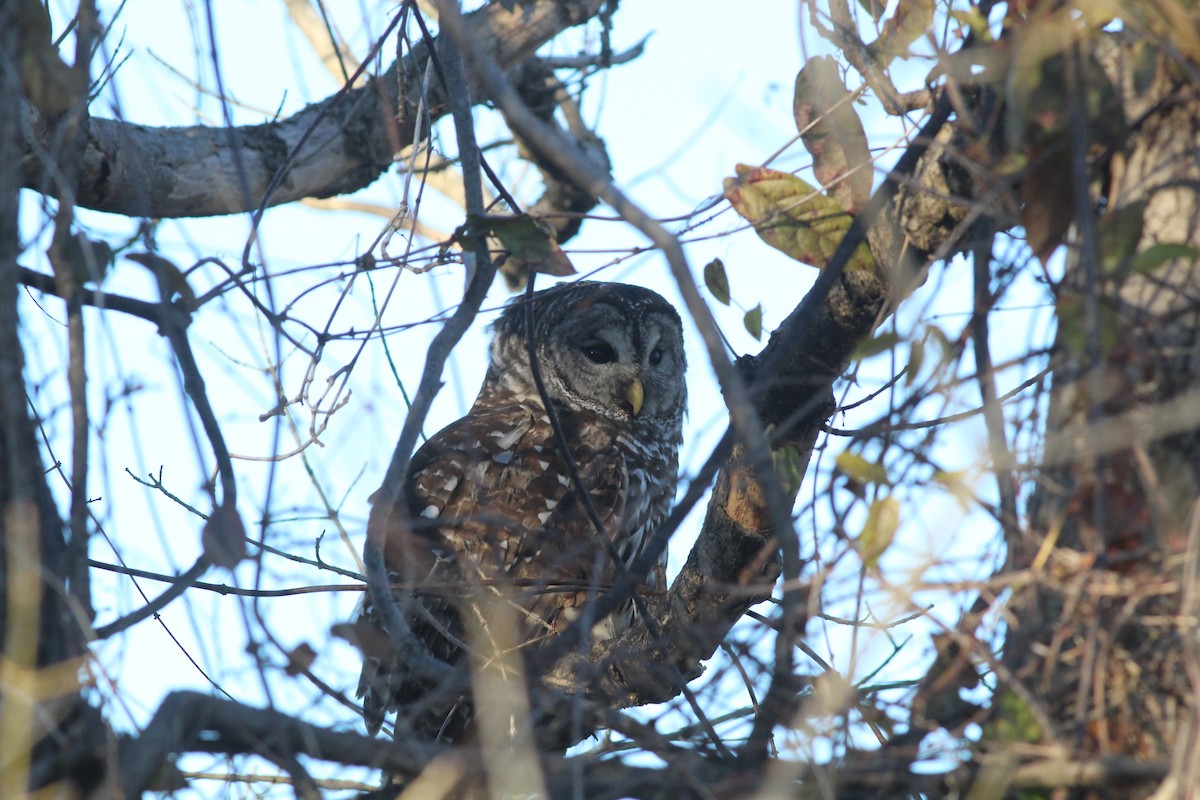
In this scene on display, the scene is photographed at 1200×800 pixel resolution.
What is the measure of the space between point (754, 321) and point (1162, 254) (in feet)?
3.77

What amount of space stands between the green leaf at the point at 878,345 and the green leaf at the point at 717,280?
84cm

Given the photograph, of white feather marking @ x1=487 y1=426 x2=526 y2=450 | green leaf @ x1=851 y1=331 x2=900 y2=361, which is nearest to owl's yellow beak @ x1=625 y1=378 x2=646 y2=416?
white feather marking @ x1=487 y1=426 x2=526 y2=450

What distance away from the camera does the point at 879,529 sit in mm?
2051

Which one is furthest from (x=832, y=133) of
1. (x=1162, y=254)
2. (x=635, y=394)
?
(x=635, y=394)

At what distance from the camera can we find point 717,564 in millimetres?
3648

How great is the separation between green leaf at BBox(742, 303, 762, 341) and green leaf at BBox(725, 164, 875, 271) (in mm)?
159

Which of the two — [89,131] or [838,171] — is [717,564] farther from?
[89,131]

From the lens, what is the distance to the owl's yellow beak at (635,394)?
18.2 ft

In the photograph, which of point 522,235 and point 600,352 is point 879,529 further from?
point 600,352

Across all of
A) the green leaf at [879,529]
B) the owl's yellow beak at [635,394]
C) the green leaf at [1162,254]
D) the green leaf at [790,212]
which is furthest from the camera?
the owl's yellow beak at [635,394]

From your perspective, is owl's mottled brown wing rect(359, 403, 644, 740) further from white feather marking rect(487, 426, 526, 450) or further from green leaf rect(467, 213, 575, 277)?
green leaf rect(467, 213, 575, 277)

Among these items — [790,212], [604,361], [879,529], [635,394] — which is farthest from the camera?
[604,361]

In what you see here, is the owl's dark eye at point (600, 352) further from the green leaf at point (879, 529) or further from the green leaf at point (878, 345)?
the green leaf at point (879, 529)

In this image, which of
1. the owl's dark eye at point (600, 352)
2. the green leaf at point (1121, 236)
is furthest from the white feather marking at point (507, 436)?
the green leaf at point (1121, 236)
